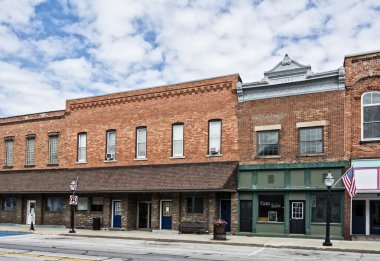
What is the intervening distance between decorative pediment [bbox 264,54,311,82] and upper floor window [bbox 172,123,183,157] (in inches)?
248

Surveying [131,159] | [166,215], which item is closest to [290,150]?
[166,215]

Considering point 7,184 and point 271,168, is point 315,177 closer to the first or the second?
point 271,168

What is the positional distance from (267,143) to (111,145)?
11.1 metres

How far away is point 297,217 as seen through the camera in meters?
22.4

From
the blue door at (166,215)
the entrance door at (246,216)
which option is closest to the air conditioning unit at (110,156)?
the blue door at (166,215)

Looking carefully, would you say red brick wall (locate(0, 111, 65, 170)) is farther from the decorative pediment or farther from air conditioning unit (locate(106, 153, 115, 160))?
the decorative pediment

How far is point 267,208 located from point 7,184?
20367 mm

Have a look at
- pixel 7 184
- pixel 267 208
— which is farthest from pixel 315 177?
pixel 7 184

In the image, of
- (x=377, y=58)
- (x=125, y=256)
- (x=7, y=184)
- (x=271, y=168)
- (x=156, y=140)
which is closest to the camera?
(x=125, y=256)

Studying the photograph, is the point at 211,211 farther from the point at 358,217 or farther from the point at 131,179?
the point at 358,217

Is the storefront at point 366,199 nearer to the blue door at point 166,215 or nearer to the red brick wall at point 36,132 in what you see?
the blue door at point 166,215

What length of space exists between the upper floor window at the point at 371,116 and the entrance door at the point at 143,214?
13.8 m

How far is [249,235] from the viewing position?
2330 centimetres

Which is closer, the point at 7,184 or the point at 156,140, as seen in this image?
the point at 156,140
